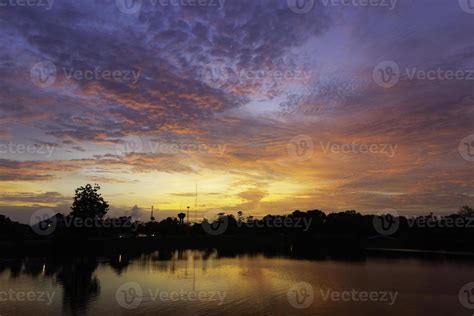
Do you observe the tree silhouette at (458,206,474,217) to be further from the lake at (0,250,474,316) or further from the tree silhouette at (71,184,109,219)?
the tree silhouette at (71,184,109,219)

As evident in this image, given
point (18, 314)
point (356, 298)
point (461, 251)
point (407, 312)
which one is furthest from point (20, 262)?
point (461, 251)

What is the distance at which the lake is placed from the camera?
3066cm

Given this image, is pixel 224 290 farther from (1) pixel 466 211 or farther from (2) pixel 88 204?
(1) pixel 466 211

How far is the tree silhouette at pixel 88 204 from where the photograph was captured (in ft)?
300

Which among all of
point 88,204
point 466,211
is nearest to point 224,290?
point 88,204

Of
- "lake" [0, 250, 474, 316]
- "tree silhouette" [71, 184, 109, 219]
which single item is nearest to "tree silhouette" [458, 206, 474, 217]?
"lake" [0, 250, 474, 316]

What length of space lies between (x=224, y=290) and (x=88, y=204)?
63.1 metres

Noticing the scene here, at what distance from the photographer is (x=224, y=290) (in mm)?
39312

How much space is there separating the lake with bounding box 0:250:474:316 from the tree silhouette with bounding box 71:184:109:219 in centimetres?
3260

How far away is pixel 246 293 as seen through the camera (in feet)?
125

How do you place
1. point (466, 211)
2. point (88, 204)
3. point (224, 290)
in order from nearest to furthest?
point (224, 290), point (88, 204), point (466, 211)

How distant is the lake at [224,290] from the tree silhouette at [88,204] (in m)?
32.6

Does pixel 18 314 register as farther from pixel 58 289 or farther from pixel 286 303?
pixel 286 303

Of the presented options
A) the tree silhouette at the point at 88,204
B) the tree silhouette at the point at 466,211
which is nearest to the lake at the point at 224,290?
the tree silhouette at the point at 88,204
